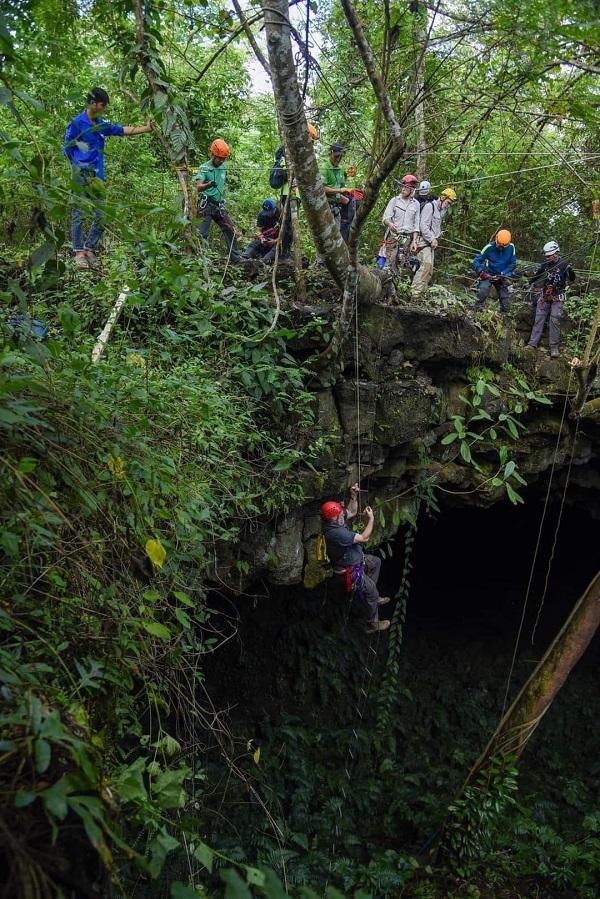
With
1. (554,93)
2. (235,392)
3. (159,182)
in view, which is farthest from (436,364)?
(554,93)

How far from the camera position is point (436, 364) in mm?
6977

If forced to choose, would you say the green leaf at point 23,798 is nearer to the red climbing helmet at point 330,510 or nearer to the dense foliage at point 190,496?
the dense foliage at point 190,496

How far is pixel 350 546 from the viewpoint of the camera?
5.98 meters

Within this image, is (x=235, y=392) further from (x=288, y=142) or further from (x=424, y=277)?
(x=424, y=277)

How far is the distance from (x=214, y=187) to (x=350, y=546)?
131 inches

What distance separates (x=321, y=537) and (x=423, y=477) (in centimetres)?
138

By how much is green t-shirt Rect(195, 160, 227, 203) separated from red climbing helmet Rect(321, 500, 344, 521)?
2.84 m

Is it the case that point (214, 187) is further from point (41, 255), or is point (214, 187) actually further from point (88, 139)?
point (41, 255)

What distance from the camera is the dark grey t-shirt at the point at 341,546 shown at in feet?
19.4

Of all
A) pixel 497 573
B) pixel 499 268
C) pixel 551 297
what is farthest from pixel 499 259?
pixel 497 573

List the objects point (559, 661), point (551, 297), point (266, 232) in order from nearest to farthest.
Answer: point (559, 661) < point (266, 232) < point (551, 297)

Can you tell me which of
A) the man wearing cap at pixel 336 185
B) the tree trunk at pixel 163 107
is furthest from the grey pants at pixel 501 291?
the tree trunk at pixel 163 107

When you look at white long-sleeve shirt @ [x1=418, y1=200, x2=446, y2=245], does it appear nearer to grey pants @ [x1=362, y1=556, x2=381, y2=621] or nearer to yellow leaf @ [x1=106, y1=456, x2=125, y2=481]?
grey pants @ [x1=362, y1=556, x2=381, y2=621]

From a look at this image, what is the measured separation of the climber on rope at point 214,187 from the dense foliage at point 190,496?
1.28ft
